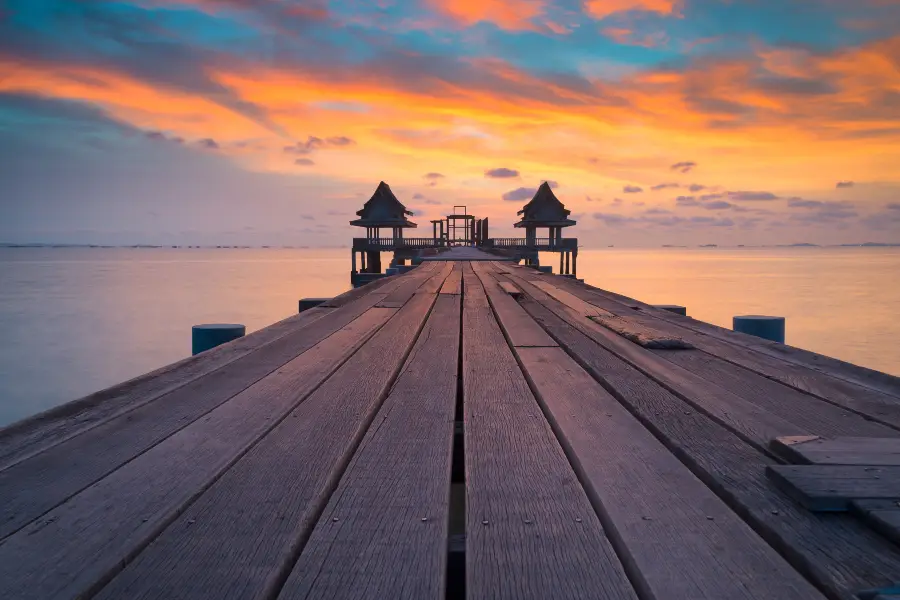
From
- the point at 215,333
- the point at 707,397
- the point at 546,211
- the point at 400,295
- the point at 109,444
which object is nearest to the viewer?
the point at 109,444

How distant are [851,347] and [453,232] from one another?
35.3m

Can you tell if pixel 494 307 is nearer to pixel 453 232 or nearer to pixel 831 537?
pixel 831 537

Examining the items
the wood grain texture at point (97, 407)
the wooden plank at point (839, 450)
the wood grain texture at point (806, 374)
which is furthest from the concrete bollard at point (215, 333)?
the wooden plank at point (839, 450)

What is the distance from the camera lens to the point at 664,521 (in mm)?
1389

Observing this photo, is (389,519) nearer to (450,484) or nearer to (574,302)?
(450,484)

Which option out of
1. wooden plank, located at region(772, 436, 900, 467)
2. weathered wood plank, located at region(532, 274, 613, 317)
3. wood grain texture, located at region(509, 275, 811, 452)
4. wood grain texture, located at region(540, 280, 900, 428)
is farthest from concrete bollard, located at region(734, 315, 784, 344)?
wooden plank, located at region(772, 436, 900, 467)

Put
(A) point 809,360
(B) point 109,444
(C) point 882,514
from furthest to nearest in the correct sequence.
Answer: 1. (A) point 809,360
2. (B) point 109,444
3. (C) point 882,514

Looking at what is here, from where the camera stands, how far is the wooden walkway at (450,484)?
3.92ft

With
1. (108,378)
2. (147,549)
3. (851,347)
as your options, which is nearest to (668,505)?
(147,549)

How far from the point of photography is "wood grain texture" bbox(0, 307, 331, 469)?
6.31 ft

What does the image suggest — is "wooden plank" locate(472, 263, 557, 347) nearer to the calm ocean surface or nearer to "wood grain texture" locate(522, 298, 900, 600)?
"wood grain texture" locate(522, 298, 900, 600)

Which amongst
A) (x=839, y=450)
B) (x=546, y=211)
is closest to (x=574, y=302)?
(x=839, y=450)

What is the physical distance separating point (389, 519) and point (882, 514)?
44.9 inches

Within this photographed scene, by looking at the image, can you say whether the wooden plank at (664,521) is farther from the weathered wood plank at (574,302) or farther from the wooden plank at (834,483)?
the weathered wood plank at (574,302)
